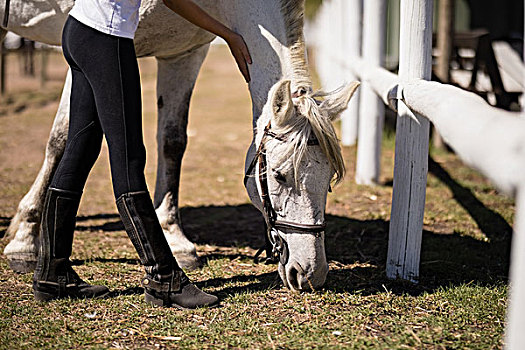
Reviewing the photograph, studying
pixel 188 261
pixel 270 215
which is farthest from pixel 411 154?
pixel 188 261

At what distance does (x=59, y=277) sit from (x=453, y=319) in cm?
187

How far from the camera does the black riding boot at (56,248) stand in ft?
9.12

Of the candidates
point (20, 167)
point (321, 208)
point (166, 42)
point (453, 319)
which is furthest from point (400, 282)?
point (20, 167)

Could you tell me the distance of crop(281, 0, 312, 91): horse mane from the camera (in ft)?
9.25

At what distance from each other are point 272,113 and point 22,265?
5.98 feet

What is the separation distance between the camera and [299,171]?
264 cm

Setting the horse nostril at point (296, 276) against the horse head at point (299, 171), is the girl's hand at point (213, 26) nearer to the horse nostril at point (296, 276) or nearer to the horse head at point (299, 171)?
the horse head at point (299, 171)

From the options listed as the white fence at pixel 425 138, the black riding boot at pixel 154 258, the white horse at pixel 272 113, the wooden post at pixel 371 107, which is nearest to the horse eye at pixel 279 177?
the white horse at pixel 272 113

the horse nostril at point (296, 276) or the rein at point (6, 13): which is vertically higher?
the rein at point (6, 13)

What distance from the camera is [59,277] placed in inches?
112

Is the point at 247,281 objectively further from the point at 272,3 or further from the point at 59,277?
the point at 272,3

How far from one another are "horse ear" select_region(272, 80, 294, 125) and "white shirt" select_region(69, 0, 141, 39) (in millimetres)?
716

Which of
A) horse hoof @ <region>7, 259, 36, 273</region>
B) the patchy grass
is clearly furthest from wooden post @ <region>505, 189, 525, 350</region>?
horse hoof @ <region>7, 259, 36, 273</region>

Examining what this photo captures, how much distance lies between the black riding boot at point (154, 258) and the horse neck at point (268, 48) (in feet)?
2.46
